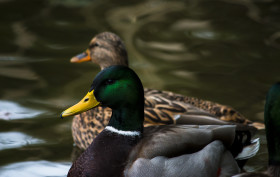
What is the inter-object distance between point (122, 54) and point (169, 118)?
1.18 meters

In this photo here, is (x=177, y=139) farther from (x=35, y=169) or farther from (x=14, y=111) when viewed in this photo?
(x=14, y=111)

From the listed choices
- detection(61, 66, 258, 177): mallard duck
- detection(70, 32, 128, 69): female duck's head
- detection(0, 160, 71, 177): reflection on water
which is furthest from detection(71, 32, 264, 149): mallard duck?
detection(61, 66, 258, 177): mallard duck

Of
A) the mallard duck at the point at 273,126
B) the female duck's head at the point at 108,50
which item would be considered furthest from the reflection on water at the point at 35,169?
the mallard duck at the point at 273,126

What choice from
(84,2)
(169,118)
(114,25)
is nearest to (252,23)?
(114,25)

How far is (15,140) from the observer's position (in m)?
5.72

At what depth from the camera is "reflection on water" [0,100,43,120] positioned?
618 centimetres

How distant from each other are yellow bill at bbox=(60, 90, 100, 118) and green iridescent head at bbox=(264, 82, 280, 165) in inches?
51.5

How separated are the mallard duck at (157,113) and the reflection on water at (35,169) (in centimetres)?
41

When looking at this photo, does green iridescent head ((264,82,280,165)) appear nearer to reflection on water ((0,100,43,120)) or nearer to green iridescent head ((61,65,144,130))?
green iridescent head ((61,65,144,130))

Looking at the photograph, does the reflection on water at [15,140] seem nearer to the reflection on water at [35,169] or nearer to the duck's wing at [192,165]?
the reflection on water at [35,169]

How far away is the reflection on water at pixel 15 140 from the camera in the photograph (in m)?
5.62

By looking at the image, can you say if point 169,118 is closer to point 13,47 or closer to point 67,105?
point 67,105

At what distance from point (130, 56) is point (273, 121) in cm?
361

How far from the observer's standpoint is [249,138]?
5.09 meters
